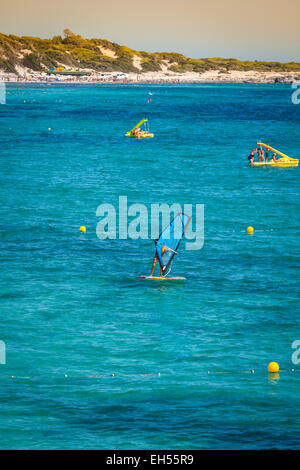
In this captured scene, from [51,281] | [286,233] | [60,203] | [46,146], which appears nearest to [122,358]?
[51,281]

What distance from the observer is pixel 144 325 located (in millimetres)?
33656

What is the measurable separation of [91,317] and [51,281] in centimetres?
624

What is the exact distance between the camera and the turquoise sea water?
24562 millimetres

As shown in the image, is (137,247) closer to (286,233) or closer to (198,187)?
(286,233)

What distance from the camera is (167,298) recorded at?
123 feet

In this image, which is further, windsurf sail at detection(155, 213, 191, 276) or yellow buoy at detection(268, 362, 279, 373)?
windsurf sail at detection(155, 213, 191, 276)

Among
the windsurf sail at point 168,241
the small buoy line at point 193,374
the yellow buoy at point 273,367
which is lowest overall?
the small buoy line at point 193,374

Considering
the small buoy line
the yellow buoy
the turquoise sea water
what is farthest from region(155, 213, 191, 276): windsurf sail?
the yellow buoy

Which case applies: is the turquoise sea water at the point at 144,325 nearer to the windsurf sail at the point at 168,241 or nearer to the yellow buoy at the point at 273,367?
the yellow buoy at the point at 273,367

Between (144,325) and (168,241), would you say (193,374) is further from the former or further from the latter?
(168,241)

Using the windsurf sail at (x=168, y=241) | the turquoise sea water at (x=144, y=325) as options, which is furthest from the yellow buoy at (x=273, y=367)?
the windsurf sail at (x=168, y=241)

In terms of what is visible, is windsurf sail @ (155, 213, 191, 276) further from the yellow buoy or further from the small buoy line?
the yellow buoy

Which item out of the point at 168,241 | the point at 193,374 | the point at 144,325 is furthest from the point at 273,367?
the point at 168,241

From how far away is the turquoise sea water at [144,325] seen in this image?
2456 cm
